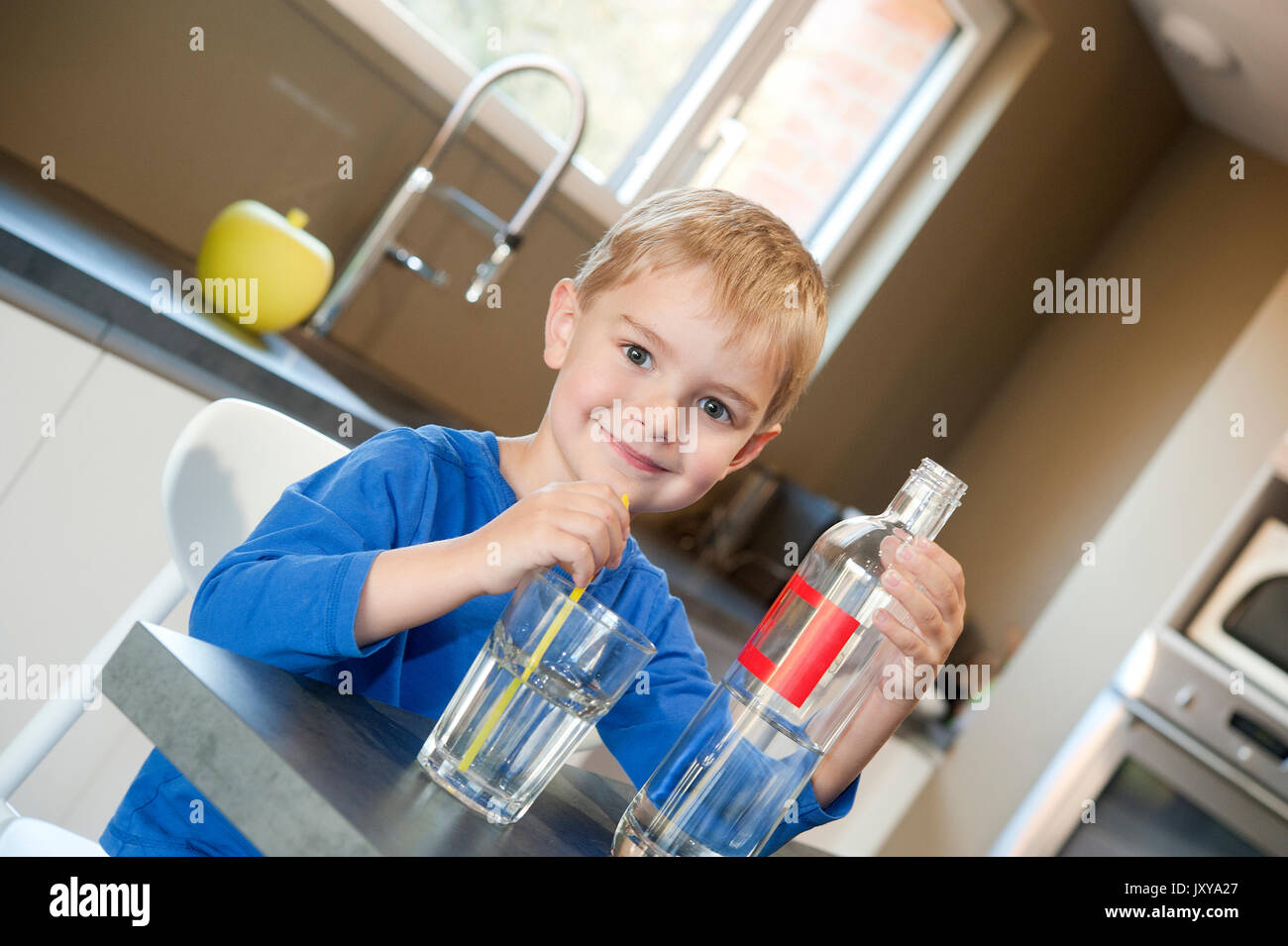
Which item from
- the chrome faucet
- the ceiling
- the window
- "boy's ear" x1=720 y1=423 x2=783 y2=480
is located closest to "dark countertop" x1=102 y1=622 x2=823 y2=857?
"boy's ear" x1=720 y1=423 x2=783 y2=480

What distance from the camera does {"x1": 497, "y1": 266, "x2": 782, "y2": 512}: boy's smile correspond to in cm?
87

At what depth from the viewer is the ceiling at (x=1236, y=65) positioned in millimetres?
2645

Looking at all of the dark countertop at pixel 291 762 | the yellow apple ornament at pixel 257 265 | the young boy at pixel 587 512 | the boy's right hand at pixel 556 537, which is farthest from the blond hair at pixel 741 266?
the yellow apple ornament at pixel 257 265

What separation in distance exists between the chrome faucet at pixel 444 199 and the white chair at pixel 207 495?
46.1 inches

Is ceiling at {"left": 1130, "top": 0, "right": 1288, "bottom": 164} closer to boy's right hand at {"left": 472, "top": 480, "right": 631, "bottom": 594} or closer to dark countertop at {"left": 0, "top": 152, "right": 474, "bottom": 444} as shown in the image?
dark countertop at {"left": 0, "top": 152, "right": 474, "bottom": 444}

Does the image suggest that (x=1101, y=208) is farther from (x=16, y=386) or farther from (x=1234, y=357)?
(x=16, y=386)

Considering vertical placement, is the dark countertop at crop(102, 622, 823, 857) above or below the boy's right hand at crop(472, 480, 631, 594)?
below

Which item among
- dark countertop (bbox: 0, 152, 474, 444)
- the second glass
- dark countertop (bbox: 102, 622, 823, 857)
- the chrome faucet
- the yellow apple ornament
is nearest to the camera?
dark countertop (bbox: 102, 622, 823, 857)

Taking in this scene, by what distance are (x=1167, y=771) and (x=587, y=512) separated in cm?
229

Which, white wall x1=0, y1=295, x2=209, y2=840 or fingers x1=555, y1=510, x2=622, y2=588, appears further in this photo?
white wall x1=0, y1=295, x2=209, y2=840

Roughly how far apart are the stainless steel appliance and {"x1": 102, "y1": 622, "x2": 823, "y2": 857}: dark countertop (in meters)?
2.19

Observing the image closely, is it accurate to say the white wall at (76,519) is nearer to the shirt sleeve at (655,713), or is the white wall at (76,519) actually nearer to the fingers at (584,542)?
the shirt sleeve at (655,713)

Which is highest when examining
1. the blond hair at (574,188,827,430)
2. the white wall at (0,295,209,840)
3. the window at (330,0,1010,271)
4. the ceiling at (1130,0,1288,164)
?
the ceiling at (1130,0,1288,164)
